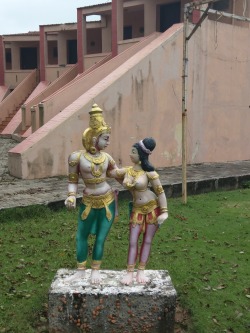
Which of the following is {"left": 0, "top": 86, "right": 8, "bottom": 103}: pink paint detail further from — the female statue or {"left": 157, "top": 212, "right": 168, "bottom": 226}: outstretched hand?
{"left": 157, "top": 212, "right": 168, "bottom": 226}: outstretched hand

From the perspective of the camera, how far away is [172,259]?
243 inches

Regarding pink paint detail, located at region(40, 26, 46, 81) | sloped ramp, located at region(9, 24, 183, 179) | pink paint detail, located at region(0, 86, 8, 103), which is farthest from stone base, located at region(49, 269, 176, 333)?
pink paint detail, located at region(0, 86, 8, 103)

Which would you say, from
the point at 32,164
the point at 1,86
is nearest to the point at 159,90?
the point at 32,164

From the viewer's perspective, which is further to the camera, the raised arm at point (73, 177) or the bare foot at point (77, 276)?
the bare foot at point (77, 276)

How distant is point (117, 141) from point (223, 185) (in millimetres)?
3328

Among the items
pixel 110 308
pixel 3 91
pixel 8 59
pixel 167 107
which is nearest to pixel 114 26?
pixel 167 107

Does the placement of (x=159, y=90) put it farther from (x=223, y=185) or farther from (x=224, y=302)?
(x=224, y=302)

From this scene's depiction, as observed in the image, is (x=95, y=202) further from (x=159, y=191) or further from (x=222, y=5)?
(x=222, y=5)

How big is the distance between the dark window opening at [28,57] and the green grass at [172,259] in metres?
20.4

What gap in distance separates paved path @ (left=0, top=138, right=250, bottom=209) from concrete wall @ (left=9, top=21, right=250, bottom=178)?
54cm

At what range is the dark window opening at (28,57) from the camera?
26655mm

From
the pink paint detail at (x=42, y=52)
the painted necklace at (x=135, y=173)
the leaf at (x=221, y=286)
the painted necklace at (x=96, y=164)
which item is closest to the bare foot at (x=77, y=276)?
the painted necklace at (x=96, y=164)

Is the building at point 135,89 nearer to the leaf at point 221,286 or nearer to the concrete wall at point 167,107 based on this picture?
the concrete wall at point 167,107

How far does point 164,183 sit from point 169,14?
35.5 ft
